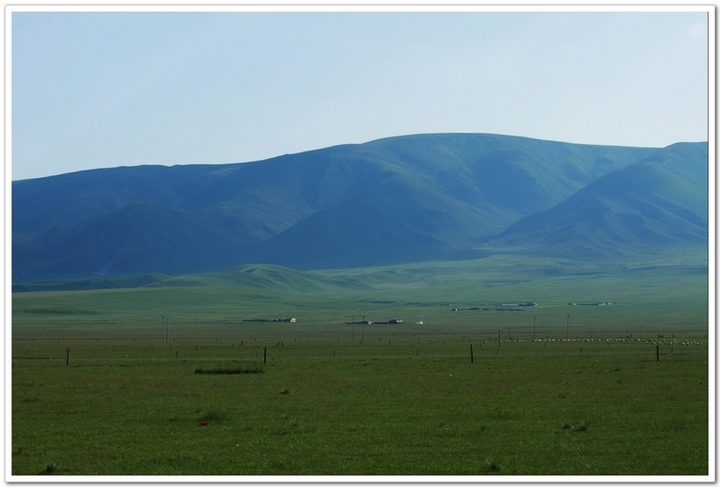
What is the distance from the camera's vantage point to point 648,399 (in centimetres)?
3088

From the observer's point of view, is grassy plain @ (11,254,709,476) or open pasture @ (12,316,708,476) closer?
open pasture @ (12,316,708,476)

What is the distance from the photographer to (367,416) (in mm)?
26906

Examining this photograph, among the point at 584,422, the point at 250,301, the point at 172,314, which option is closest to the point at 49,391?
the point at 584,422

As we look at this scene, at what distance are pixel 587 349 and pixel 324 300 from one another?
127026 mm

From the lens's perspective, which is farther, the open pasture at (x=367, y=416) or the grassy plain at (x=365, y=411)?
the grassy plain at (x=365, y=411)

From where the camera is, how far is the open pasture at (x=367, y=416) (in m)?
19.2

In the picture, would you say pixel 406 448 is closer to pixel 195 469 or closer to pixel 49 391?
pixel 195 469

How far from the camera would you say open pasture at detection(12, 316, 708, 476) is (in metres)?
19.2

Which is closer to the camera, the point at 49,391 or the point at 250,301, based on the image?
the point at 49,391

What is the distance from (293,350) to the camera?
69688 millimetres

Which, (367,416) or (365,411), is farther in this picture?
(365,411)
